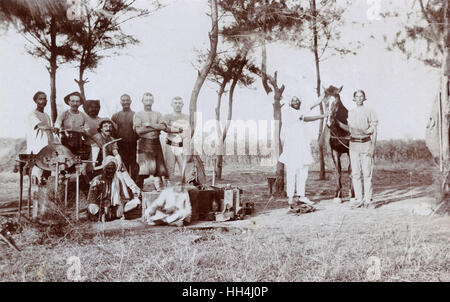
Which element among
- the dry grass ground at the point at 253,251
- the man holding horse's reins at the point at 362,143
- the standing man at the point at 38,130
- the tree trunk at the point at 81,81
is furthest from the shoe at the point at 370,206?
the standing man at the point at 38,130

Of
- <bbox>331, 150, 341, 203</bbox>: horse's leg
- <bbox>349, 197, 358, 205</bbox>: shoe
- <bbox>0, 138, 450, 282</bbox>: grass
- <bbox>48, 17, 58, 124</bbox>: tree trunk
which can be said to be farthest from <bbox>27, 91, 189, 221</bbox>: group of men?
<bbox>349, 197, 358, 205</bbox>: shoe

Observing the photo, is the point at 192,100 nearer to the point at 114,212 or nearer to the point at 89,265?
the point at 114,212

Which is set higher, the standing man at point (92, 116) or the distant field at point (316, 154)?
the standing man at point (92, 116)

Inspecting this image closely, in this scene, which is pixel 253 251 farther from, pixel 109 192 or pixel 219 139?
pixel 109 192

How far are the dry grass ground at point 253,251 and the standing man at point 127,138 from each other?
143 cm

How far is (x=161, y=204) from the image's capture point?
573 cm

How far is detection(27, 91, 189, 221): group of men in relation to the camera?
5.98 meters

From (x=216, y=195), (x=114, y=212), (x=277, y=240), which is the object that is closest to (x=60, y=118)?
(x=114, y=212)

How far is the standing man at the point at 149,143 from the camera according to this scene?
258 inches

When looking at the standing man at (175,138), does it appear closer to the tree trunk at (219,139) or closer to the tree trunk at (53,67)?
the tree trunk at (219,139)

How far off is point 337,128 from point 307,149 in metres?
0.96

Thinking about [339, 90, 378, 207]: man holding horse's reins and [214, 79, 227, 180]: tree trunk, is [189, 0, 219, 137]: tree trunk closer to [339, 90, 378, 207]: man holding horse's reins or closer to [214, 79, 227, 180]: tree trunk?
[214, 79, 227, 180]: tree trunk
